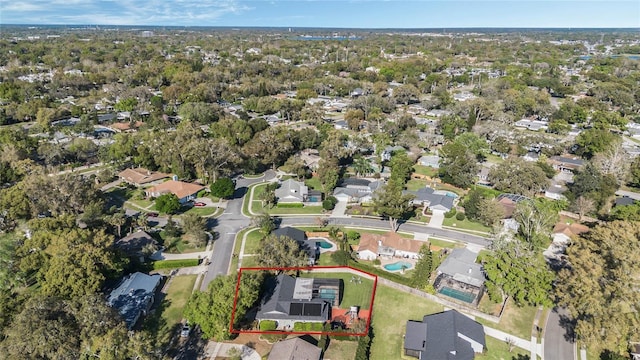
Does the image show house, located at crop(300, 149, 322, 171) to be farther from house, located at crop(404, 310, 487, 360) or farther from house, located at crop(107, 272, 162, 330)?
→ house, located at crop(404, 310, 487, 360)

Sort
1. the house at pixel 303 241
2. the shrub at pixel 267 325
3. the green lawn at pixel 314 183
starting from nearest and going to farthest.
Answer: the shrub at pixel 267 325
the house at pixel 303 241
the green lawn at pixel 314 183

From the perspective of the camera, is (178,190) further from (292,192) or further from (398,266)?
(398,266)

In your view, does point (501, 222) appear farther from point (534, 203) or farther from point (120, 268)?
point (120, 268)

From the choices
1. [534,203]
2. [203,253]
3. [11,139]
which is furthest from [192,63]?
[534,203]

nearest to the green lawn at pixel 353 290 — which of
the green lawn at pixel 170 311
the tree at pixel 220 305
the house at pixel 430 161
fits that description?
the tree at pixel 220 305

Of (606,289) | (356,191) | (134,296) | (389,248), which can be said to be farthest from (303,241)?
(606,289)

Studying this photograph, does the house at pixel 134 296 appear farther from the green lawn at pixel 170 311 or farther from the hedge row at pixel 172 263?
the hedge row at pixel 172 263
